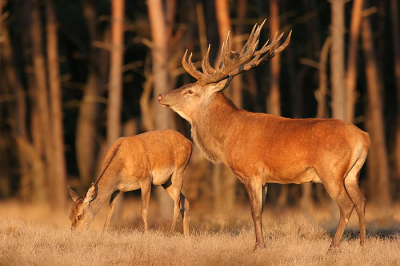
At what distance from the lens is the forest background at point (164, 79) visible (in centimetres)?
1752

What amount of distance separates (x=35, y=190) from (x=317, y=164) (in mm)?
18215

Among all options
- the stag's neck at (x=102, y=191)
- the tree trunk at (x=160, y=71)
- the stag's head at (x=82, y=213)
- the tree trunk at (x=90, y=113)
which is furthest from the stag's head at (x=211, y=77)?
the tree trunk at (x=90, y=113)

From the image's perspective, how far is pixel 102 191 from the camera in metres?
9.36

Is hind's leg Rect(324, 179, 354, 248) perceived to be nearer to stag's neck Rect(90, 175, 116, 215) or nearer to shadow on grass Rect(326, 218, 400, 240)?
shadow on grass Rect(326, 218, 400, 240)

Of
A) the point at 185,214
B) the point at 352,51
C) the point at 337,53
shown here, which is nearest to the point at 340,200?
the point at 185,214

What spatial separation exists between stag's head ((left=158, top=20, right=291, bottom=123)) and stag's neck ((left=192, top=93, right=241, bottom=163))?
0.40 feet

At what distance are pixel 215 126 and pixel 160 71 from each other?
6.98 m

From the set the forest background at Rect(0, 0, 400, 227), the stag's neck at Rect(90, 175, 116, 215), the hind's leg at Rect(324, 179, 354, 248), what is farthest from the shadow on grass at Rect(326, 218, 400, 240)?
the forest background at Rect(0, 0, 400, 227)

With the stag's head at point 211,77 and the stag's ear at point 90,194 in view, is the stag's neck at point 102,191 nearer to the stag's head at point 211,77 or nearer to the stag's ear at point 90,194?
the stag's ear at point 90,194

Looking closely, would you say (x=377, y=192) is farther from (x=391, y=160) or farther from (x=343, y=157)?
(x=343, y=157)

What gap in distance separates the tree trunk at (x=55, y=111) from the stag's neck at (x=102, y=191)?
1120 cm

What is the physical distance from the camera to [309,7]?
24016 millimetres

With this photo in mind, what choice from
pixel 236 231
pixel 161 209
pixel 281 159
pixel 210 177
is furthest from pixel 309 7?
pixel 281 159

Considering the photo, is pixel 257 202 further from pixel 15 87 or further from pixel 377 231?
pixel 15 87
